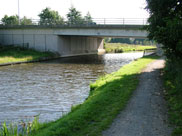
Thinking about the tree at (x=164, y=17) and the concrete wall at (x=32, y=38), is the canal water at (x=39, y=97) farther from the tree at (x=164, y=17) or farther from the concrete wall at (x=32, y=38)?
the concrete wall at (x=32, y=38)

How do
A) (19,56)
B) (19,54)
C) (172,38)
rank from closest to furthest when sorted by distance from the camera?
(172,38)
(19,56)
(19,54)

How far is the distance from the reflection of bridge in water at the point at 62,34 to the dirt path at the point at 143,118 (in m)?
31.7

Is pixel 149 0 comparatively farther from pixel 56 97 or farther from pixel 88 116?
pixel 88 116

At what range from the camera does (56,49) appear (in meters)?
50.7

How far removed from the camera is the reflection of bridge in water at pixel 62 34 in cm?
4481

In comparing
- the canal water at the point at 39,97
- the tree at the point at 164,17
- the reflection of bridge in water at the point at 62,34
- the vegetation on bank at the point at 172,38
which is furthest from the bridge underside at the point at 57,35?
the vegetation on bank at the point at 172,38

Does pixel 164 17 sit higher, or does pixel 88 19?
pixel 88 19

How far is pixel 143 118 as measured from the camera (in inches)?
351

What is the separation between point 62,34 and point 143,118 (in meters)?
42.4

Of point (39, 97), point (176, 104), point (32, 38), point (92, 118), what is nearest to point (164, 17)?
point (176, 104)

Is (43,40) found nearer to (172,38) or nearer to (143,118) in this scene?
(172,38)

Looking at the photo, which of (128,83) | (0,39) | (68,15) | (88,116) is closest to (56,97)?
(128,83)

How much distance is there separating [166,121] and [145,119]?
70cm

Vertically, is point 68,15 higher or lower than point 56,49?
higher
